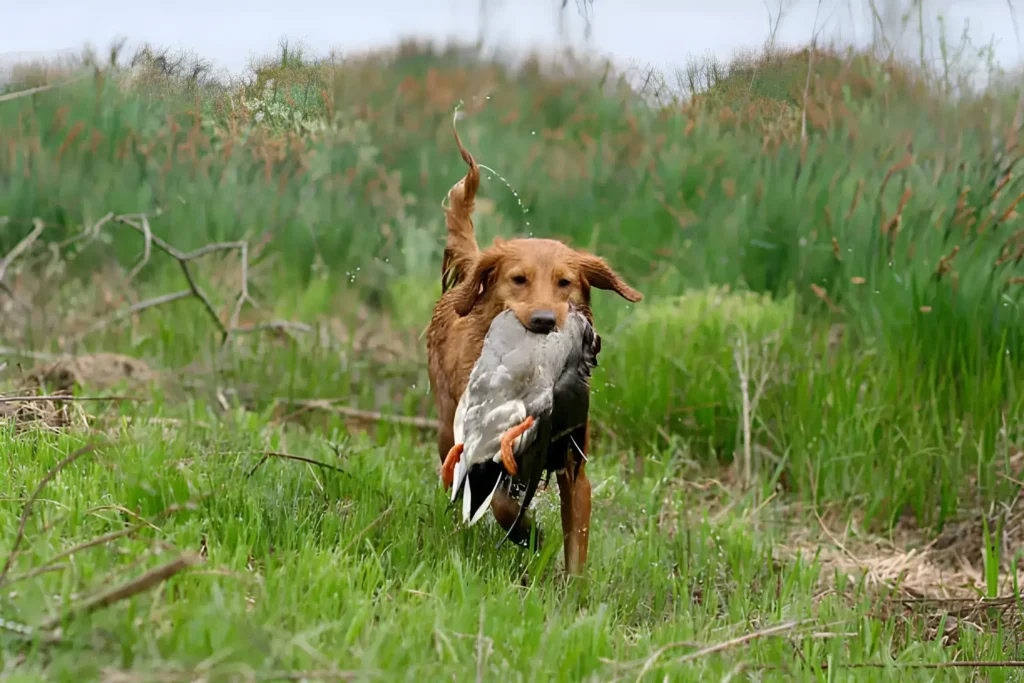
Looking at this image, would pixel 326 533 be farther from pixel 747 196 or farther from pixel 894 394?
pixel 747 196

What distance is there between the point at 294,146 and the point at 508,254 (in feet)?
10.2

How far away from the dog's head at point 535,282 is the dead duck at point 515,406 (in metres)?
0.06

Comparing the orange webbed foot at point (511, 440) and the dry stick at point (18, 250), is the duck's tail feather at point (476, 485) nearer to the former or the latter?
the orange webbed foot at point (511, 440)

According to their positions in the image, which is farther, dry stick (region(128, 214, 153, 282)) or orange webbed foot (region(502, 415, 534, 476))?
dry stick (region(128, 214, 153, 282))

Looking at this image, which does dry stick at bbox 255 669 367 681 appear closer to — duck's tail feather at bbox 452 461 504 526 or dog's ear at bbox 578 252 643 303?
duck's tail feather at bbox 452 461 504 526

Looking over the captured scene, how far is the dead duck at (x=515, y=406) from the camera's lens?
3107 millimetres

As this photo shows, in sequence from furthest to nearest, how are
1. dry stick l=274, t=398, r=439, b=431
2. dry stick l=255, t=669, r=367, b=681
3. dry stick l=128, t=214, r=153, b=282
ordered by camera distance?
dry stick l=128, t=214, r=153, b=282, dry stick l=274, t=398, r=439, b=431, dry stick l=255, t=669, r=367, b=681

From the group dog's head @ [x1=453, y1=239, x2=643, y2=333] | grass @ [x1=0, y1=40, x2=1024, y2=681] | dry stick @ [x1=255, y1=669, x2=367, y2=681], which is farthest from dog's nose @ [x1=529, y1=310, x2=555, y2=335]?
dry stick @ [x1=255, y1=669, x2=367, y2=681]

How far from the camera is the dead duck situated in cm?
311

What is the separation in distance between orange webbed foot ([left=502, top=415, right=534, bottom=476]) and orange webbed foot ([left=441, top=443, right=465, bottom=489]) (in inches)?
7.4

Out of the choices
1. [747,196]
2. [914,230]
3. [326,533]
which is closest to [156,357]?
[326,533]

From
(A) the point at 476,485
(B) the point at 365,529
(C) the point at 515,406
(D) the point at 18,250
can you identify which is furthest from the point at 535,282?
(D) the point at 18,250

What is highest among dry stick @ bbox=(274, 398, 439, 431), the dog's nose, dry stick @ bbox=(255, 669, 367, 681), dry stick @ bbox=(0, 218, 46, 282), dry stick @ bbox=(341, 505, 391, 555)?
the dog's nose

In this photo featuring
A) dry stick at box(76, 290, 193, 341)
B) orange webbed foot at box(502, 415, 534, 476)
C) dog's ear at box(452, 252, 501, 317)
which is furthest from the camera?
dry stick at box(76, 290, 193, 341)
